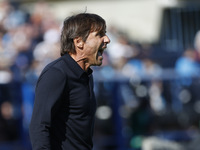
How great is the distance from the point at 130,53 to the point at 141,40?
2911 millimetres

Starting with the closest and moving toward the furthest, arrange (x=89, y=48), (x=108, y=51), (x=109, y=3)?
1. (x=89, y=48)
2. (x=108, y=51)
3. (x=109, y=3)

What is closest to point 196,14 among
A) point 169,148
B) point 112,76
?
point 112,76

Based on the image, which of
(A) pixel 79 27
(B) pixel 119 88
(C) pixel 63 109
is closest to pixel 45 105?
(C) pixel 63 109

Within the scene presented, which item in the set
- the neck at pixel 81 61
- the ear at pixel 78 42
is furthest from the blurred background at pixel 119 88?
the ear at pixel 78 42

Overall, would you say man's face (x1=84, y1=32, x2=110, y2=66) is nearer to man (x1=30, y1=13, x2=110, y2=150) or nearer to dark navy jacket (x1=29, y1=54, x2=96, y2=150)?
man (x1=30, y1=13, x2=110, y2=150)

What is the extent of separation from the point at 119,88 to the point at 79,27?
217 inches

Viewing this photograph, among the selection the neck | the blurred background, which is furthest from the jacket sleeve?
the blurred background

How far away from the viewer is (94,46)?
2.99m

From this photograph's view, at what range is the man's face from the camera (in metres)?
2.97

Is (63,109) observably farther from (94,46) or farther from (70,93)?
(94,46)

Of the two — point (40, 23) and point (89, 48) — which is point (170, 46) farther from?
point (89, 48)

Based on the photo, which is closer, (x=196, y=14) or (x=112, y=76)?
(x=112, y=76)

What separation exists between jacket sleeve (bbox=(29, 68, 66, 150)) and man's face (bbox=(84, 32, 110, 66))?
0.30m

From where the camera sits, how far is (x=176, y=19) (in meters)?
13.9
